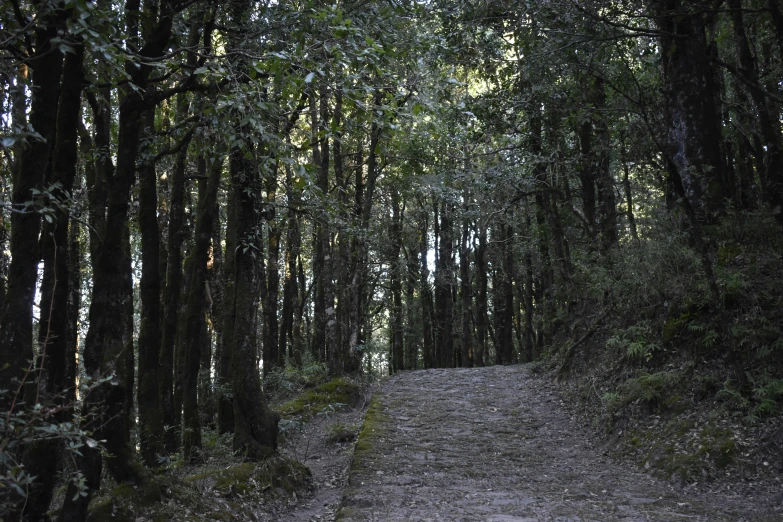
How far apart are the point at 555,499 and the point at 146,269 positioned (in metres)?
6.68

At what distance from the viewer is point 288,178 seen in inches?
320

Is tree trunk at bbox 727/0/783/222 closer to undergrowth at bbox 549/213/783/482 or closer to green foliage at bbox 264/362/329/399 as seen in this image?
undergrowth at bbox 549/213/783/482

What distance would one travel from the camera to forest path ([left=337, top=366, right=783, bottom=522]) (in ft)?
21.5

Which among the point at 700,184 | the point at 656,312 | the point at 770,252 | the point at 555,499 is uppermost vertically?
the point at 700,184

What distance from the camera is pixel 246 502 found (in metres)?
6.80

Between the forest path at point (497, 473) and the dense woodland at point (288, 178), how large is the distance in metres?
1.60

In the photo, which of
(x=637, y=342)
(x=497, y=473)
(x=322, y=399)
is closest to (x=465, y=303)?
(x=322, y=399)

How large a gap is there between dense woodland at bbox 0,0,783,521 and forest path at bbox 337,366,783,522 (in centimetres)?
160

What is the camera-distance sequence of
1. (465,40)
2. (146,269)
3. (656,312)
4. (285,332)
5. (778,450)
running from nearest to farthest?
1. (778,450)
2. (146,269)
3. (656,312)
4. (465,40)
5. (285,332)

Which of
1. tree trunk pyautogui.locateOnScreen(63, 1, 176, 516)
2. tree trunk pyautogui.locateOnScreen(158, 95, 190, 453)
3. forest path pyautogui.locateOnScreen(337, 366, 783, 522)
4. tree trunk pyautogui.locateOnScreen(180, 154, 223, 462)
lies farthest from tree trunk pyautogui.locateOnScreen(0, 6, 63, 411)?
tree trunk pyautogui.locateOnScreen(158, 95, 190, 453)

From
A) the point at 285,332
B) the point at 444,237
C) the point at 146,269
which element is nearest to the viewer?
the point at 146,269

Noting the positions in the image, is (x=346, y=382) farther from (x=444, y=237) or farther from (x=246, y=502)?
(x=444, y=237)

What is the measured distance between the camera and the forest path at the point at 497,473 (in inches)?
258

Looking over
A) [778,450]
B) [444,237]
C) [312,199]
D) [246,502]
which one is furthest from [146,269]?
[444,237]
